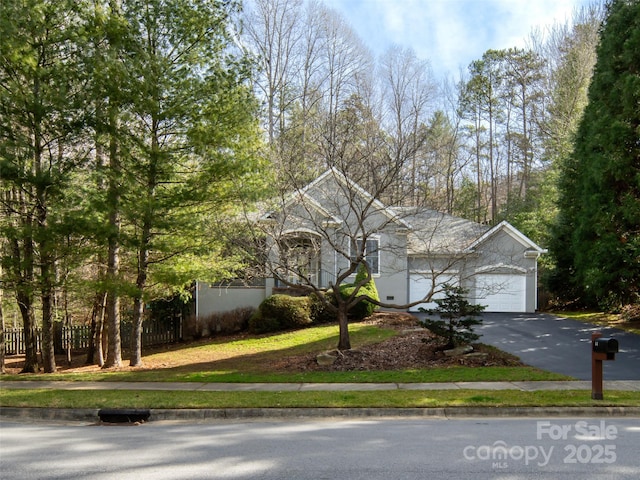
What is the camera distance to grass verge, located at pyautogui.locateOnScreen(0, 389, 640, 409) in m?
8.84

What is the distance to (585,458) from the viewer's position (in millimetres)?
5516

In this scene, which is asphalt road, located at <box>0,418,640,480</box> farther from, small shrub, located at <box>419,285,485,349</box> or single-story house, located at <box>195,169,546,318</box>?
single-story house, located at <box>195,169,546,318</box>

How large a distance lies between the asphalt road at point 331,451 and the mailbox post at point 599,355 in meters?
1.03

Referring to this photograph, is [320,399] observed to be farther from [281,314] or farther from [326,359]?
[281,314]

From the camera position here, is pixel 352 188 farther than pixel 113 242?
Yes

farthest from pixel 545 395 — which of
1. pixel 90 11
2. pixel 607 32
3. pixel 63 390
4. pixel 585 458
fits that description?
pixel 607 32

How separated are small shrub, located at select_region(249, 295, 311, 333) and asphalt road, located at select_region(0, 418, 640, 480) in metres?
13.3

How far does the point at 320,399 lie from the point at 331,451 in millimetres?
3371

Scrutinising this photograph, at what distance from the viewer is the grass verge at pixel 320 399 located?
29.0 feet

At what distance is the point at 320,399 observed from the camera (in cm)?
927

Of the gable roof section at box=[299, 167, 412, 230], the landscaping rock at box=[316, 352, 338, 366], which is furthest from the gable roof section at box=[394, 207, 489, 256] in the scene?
the landscaping rock at box=[316, 352, 338, 366]

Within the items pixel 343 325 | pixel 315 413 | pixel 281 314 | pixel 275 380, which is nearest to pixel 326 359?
pixel 343 325

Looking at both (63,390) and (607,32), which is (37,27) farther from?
(607,32)

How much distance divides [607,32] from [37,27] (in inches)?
851
